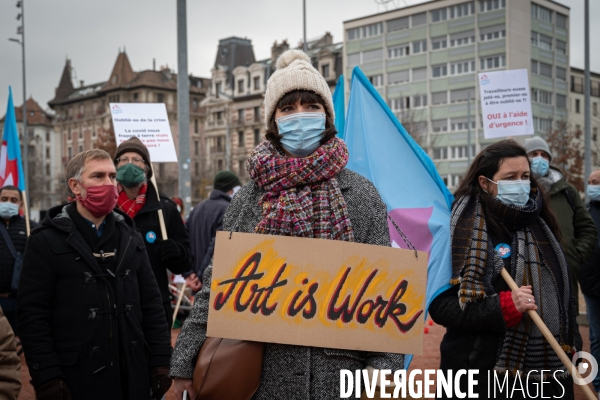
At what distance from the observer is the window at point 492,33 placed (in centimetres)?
6078

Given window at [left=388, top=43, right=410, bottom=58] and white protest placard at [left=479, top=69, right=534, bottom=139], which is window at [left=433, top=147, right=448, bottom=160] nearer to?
window at [left=388, top=43, right=410, bottom=58]

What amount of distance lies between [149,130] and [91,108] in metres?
90.1

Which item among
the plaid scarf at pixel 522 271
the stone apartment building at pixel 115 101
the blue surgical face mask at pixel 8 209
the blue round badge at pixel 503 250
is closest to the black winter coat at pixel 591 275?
the plaid scarf at pixel 522 271

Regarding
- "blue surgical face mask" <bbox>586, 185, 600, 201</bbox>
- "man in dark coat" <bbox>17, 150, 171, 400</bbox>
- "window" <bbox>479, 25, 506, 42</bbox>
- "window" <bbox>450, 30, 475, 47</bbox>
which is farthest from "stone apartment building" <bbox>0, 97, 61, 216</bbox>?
"man in dark coat" <bbox>17, 150, 171, 400</bbox>

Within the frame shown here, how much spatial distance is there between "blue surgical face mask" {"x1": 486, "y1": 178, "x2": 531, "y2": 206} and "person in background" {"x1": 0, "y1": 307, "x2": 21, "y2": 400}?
2.68m

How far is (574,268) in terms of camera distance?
244 inches

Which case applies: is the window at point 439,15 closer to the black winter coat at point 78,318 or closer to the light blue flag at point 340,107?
the light blue flag at point 340,107

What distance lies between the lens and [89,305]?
3748 mm

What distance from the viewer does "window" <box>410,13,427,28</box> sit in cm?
6569

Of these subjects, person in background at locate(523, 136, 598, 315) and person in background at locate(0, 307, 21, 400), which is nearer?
person in background at locate(0, 307, 21, 400)

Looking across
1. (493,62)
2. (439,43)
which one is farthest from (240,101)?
(493,62)

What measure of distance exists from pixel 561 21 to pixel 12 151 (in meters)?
67.7

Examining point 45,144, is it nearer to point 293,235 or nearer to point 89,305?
point 89,305

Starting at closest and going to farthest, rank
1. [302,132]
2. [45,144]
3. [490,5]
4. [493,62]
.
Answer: [302,132]
[493,62]
[490,5]
[45,144]
